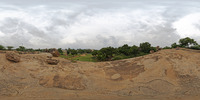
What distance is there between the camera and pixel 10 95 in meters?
8.29

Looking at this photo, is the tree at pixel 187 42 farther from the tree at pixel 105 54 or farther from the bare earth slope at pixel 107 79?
the bare earth slope at pixel 107 79

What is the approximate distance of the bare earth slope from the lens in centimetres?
847

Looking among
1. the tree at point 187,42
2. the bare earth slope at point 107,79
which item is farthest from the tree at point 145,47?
the bare earth slope at point 107,79

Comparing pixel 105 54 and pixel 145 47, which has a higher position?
pixel 145 47

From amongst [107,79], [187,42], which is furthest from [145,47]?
[107,79]

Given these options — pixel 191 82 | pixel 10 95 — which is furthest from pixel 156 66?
pixel 10 95

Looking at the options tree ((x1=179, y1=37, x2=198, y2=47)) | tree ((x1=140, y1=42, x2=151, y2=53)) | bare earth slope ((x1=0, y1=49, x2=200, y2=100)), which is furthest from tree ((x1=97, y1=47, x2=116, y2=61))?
bare earth slope ((x1=0, y1=49, x2=200, y2=100))

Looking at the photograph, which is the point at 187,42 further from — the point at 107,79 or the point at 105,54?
the point at 107,79

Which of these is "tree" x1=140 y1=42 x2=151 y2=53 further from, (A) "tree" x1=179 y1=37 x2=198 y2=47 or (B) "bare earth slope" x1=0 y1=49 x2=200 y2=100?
(B) "bare earth slope" x1=0 y1=49 x2=200 y2=100

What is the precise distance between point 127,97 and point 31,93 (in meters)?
6.40

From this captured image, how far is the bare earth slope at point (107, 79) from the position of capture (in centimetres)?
847

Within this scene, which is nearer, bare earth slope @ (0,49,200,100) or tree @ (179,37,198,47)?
bare earth slope @ (0,49,200,100)

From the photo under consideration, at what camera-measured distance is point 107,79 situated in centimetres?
1038

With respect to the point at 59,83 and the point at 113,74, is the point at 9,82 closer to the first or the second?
the point at 59,83
